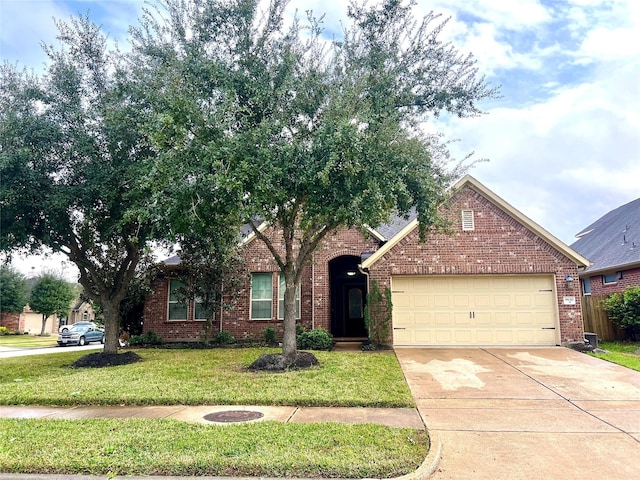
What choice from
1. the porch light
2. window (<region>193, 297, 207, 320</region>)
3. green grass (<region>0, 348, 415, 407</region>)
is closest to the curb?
green grass (<region>0, 348, 415, 407</region>)

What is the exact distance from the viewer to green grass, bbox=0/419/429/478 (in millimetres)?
4125

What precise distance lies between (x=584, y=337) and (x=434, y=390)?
318 inches

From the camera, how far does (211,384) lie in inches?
326

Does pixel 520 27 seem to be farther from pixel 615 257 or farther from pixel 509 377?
pixel 615 257

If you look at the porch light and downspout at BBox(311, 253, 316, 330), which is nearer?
the porch light

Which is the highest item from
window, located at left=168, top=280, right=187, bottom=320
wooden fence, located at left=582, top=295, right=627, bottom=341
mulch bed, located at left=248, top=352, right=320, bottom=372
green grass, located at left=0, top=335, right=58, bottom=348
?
window, located at left=168, top=280, right=187, bottom=320

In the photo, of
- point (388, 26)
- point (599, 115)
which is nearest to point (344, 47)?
point (388, 26)

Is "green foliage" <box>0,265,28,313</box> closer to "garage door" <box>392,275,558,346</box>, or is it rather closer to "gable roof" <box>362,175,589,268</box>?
"gable roof" <box>362,175,589,268</box>

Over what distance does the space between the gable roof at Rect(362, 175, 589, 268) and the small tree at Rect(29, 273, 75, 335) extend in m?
34.3

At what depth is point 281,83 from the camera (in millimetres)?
9578

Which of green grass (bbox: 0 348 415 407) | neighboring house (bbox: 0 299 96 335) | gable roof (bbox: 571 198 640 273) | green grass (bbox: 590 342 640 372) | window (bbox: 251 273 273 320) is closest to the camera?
green grass (bbox: 0 348 415 407)

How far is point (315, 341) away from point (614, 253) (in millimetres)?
13506

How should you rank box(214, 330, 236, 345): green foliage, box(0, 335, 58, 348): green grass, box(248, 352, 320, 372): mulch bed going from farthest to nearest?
box(0, 335, 58, 348): green grass
box(214, 330, 236, 345): green foliage
box(248, 352, 320, 372): mulch bed

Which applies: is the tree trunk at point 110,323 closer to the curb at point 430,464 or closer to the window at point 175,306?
the window at point 175,306
